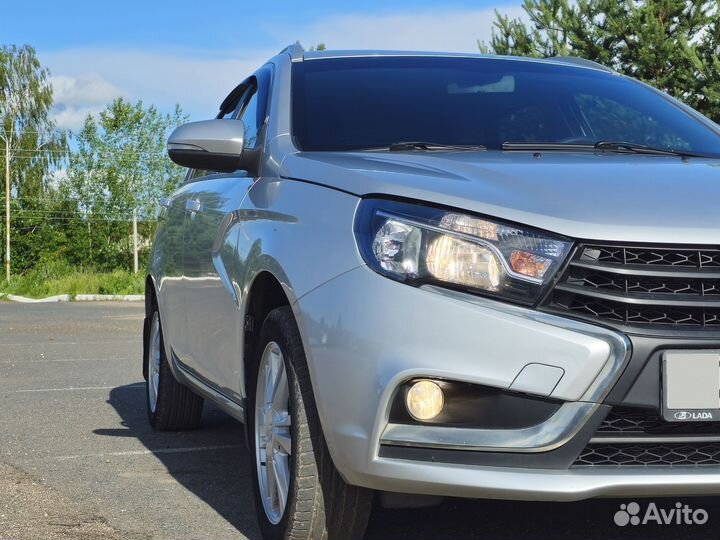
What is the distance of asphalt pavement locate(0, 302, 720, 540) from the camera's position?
13.2 ft

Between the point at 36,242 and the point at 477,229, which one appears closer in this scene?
the point at 477,229

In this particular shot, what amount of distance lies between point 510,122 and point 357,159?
92 cm

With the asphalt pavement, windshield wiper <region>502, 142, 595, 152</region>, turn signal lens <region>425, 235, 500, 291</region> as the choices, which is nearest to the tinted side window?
windshield wiper <region>502, 142, 595, 152</region>

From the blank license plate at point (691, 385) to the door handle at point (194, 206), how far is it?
2622mm

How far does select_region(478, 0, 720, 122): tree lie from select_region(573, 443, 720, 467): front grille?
22007mm

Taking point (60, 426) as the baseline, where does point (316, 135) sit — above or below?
above

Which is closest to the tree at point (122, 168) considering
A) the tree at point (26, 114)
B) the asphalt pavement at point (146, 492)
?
A: the tree at point (26, 114)

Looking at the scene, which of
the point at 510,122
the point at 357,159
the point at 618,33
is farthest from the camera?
the point at 618,33

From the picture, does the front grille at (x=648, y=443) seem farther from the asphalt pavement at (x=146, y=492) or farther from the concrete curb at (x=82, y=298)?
the concrete curb at (x=82, y=298)

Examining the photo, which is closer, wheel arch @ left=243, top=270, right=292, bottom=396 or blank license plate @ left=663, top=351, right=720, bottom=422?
blank license plate @ left=663, top=351, right=720, bottom=422

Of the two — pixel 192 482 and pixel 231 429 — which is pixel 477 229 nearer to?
pixel 192 482

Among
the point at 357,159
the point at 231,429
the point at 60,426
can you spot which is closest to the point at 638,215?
the point at 357,159

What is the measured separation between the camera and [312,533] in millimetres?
3424

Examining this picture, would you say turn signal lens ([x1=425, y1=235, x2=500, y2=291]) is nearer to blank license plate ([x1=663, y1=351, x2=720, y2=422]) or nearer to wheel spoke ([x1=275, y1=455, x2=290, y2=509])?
blank license plate ([x1=663, y1=351, x2=720, y2=422])
